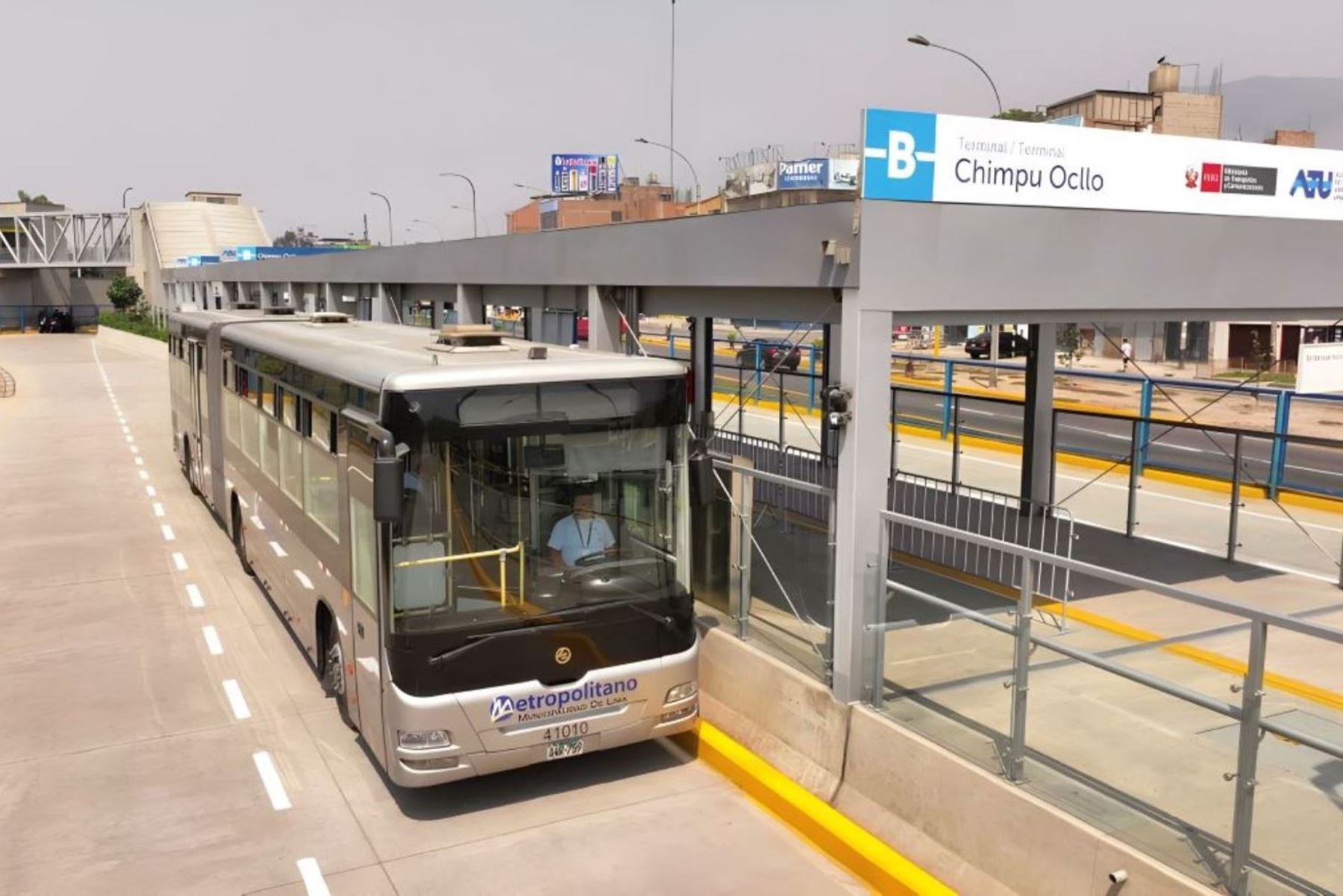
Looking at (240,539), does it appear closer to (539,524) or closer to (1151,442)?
(539,524)

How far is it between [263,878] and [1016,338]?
31861 millimetres

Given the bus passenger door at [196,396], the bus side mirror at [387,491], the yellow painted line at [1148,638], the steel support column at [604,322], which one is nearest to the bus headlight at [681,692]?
the yellow painted line at [1148,638]

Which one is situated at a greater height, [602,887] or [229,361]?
[229,361]

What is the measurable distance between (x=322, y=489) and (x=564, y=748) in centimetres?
304

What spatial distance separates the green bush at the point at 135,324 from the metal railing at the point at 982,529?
5505cm

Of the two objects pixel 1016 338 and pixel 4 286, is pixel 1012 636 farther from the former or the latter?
pixel 4 286

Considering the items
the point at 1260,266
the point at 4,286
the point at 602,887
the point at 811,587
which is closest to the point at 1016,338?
the point at 1260,266

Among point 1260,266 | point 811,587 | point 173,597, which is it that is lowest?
point 173,597

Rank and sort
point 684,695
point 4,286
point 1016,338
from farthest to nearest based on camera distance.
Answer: point 4,286
point 1016,338
point 684,695

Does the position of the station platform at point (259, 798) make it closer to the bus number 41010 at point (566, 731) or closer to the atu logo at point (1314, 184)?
the bus number 41010 at point (566, 731)

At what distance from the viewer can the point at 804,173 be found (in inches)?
704

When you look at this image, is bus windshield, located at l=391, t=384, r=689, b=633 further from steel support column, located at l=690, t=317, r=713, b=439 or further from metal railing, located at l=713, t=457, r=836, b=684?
steel support column, located at l=690, t=317, r=713, b=439

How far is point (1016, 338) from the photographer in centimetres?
3525

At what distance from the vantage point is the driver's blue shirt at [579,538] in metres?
7.43
